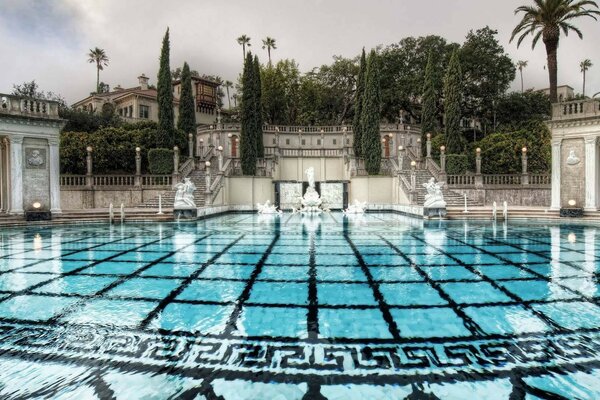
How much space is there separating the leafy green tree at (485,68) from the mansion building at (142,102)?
106 ft

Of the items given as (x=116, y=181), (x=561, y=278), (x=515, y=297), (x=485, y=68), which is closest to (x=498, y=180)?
(x=561, y=278)

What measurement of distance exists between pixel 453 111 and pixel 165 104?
2182 cm

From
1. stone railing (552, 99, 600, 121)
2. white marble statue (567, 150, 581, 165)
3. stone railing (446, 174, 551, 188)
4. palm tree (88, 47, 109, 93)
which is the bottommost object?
stone railing (446, 174, 551, 188)

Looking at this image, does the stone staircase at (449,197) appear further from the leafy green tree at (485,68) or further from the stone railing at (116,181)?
the leafy green tree at (485,68)

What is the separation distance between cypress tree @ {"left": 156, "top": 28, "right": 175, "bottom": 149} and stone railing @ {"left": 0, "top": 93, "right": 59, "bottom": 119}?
10.1 meters

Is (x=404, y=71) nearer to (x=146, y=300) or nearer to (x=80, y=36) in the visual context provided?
(x=80, y=36)

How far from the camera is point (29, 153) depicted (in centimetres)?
1766

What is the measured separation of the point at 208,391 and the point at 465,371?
224 cm

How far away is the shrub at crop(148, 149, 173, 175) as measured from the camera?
26328 millimetres

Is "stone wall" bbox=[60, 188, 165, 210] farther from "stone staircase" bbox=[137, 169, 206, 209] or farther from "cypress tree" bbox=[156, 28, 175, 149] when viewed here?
"cypress tree" bbox=[156, 28, 175, 149]

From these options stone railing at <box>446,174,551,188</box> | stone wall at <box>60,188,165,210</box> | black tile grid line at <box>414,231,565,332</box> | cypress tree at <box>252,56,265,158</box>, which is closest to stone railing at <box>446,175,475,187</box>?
stone railing at <box>446,174,551,188</box>

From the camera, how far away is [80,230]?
49.5 feet

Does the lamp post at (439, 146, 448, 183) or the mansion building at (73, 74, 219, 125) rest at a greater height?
the mansion building at (73, 74, 219, 125)

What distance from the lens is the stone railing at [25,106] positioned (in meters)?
17.2
